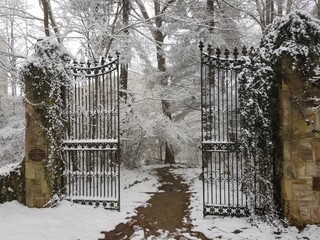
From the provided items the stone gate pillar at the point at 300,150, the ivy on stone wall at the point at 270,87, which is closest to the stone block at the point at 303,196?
the stone gate pillar at the point at 300,150

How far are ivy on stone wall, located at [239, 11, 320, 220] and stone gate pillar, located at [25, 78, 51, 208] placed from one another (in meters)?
4.15

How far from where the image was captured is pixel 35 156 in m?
6.86

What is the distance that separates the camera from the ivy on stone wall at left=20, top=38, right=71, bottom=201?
6.93 m

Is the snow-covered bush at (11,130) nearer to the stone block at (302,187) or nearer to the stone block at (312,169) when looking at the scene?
the stone block at (302,187)

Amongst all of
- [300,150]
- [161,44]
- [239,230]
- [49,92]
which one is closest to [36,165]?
[49,92]

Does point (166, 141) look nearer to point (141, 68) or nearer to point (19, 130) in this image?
point (141, 68)

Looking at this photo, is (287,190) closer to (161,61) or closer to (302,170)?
(302,170)

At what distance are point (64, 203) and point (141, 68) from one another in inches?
312

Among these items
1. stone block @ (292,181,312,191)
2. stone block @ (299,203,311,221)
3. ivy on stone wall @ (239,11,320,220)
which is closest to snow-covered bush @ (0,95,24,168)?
ivy on stone wall @ (239,11,320,220)

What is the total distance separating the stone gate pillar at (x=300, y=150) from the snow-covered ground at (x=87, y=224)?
33cm

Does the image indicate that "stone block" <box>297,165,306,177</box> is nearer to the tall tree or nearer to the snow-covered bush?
the tall tree

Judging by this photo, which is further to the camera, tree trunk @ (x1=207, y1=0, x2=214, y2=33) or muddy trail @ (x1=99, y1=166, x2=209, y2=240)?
tree trunk @ (x1=207, y1=0, x2=214, y2=33)

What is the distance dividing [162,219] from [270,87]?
3.33 metres

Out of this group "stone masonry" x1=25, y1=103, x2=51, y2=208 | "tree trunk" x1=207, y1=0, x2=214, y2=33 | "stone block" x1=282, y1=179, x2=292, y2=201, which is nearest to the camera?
"stone block" x1=282, y1=179, x2=292, y2=201
